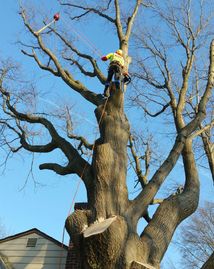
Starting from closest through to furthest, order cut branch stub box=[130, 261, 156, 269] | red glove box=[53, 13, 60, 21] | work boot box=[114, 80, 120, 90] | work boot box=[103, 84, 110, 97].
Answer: cut branch stub box=[130, 261, 156, 269] → work boot box=[114, 80, 120, 90] → work boot box=[103, 84, 110, 97] → red glove box=[53, 13, 60, 21]

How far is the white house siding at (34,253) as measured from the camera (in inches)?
380

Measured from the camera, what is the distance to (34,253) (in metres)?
9.96

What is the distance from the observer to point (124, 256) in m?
4.70

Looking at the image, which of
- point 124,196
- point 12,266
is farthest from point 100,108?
point 12,266

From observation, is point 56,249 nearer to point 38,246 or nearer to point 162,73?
point 38,246

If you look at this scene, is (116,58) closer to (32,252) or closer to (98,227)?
(98,227)

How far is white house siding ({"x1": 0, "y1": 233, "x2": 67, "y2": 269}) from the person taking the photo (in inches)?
380

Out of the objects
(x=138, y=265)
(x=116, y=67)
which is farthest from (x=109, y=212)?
(x=116, y=67)

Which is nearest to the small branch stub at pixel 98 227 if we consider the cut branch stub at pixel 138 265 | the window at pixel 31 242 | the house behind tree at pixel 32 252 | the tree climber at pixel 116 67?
the cut branch stub at pixel 138 265

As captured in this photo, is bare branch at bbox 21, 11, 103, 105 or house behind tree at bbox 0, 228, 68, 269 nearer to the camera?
bare branch at bbox 21, 11, 103, 105

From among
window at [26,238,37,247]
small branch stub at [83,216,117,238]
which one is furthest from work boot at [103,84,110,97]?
window at [26,238,37,247]

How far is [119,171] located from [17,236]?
5.74 metres

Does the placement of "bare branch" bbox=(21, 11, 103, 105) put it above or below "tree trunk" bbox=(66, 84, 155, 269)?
above

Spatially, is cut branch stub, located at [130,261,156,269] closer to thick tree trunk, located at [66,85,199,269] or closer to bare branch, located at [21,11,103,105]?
thick tree trunk, located at [66,85,199,269]
